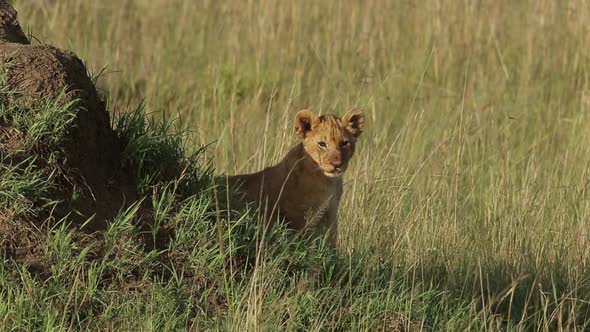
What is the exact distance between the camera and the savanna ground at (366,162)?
16.6 ft

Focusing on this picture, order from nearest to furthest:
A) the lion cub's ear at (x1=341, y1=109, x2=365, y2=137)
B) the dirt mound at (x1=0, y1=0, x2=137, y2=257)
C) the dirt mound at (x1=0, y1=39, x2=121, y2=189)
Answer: the dirt mound at (x1=0, y1=0, x2=137, y2=257), the dirt mound at (x1=0, y1=39, x2=121, y2=189), the lion cub's ear at (x1=341, y1=109, x2=365, y2=137)

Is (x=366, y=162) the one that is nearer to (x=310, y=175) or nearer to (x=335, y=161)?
(x=310, y=175)

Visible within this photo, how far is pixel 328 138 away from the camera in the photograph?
21.9 feet

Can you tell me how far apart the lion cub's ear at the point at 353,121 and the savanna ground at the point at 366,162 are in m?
0.52

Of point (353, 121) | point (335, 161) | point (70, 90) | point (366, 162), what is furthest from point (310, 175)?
point (70, 90)

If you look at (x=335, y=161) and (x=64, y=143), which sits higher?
(x=64, y=143)

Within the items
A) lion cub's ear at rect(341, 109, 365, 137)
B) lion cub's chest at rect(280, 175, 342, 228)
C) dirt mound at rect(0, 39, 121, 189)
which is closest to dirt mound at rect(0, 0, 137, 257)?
dirt mound at rect(0, 39, 121, 189)

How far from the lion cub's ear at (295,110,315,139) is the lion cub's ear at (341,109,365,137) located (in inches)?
8.6

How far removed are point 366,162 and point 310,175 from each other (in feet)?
2.67

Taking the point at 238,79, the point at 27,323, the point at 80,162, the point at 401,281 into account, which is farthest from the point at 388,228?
the point at 238,79

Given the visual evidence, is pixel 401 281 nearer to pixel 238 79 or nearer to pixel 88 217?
pixel 88 217

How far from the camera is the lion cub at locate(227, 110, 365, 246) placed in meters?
6.67

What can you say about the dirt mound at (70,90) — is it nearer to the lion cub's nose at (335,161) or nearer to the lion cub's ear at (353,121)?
the lion cub's nose at (335,161)

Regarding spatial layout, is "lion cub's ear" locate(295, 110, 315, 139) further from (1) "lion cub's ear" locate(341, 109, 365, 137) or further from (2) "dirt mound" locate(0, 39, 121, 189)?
(2) "dirt mound" locate(0, 39, 121, 189)
